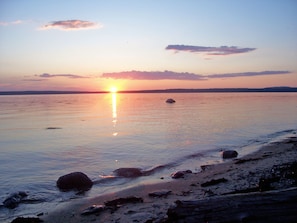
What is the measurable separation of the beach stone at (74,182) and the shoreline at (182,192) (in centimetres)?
176

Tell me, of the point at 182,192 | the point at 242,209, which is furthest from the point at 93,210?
the point at 242,209

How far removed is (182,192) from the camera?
12312mm

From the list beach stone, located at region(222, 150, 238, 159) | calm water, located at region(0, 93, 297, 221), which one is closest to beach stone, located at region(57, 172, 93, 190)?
calm water, located at region(0, 93, 297, 221)

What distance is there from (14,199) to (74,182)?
2.83 metres

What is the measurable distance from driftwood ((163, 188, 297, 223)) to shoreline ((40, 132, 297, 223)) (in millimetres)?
217

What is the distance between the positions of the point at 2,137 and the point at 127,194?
23.8m

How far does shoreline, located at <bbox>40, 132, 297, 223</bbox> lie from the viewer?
970cm

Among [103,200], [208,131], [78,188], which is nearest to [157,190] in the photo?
[103,200]

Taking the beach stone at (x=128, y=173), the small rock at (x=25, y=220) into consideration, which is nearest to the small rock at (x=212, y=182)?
the beach stone at (x=128, y=173)

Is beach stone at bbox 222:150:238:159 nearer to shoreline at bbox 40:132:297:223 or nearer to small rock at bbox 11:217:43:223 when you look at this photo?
shoreline at bbox 40:132:297:223

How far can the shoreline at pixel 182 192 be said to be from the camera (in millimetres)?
9703

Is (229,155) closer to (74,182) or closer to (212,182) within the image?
(212,182)

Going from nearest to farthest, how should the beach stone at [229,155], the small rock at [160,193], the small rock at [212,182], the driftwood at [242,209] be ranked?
1. the driftwood at [242,209]
2. the small rock at [160,193]
3. the small rock at [212,182]
4. the beach stone at [229,155]

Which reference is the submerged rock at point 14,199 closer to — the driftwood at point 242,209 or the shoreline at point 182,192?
the shoreline at point 182,192
